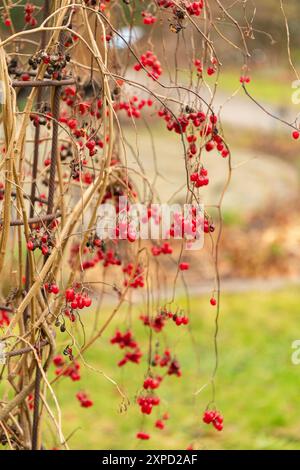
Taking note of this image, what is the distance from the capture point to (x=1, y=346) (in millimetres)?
1865

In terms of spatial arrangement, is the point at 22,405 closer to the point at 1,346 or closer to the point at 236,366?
the point at 1,346

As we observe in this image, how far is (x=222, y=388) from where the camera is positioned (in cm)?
424

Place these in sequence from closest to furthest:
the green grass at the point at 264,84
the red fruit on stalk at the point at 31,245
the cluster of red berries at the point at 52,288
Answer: the red fruit on stalk at the point at 31,245, the cluster of red berries at the point at 52,288, the green grass at the point at 264,84

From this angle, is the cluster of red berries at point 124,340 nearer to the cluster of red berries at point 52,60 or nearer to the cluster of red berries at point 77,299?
the cluster of red berries at point 77,299

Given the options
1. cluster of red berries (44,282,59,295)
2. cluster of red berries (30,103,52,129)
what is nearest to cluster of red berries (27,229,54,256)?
cluster of red berries (44,282,59,295)

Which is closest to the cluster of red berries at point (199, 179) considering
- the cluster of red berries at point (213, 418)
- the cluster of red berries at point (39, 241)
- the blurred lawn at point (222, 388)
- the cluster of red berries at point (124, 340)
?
the cluster of red berries at point (39, 241)

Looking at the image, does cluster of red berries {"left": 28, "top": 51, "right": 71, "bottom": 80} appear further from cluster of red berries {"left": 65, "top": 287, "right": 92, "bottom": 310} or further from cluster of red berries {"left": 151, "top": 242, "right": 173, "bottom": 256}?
cluster of red berries {"left": 151, "top": 242, "right": 173, "bottom": 256}

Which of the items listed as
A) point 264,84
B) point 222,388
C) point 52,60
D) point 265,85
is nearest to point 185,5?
point 52,60

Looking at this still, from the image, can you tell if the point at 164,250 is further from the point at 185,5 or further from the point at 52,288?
the point at 185,5

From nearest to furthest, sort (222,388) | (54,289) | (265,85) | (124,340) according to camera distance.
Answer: (54,289) < (124,340) < (222,388) < (265,85)

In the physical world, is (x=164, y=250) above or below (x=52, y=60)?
below

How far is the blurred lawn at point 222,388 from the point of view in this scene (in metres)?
3.74
